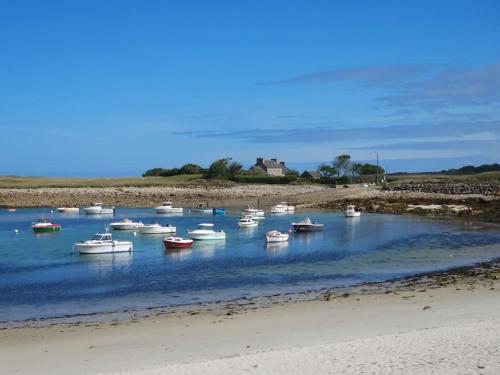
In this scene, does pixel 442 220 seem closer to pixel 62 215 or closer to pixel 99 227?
pixel 99 227

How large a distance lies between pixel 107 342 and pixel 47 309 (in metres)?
7.00

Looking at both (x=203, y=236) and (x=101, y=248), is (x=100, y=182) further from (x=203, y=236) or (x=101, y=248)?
(x=101, y=248)

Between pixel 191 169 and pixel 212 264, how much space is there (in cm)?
11394

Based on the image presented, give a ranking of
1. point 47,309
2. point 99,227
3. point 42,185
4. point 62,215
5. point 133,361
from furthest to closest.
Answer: point 42,185 < point 62,215 < point 99,227 < point 47,309 < point 133,361

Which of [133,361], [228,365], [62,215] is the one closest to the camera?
[228,365]

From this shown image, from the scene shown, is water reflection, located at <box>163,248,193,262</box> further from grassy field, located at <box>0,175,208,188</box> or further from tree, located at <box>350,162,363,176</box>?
tree, located at <box>350,162,363,176</box>

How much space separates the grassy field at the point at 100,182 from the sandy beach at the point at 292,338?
10286 centimetres

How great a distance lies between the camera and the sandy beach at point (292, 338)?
43.2ft

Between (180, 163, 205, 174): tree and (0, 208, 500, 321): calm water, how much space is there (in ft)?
290

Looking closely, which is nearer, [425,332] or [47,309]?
[425,332]

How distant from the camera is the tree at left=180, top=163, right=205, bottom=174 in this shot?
147875 millimetres

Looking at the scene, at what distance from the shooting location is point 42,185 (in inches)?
4835

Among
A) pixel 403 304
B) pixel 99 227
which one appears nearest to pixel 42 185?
pixel 99 227

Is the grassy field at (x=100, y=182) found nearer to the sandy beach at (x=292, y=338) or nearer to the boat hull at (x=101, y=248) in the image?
the boat hull at (x=101, y=248)
